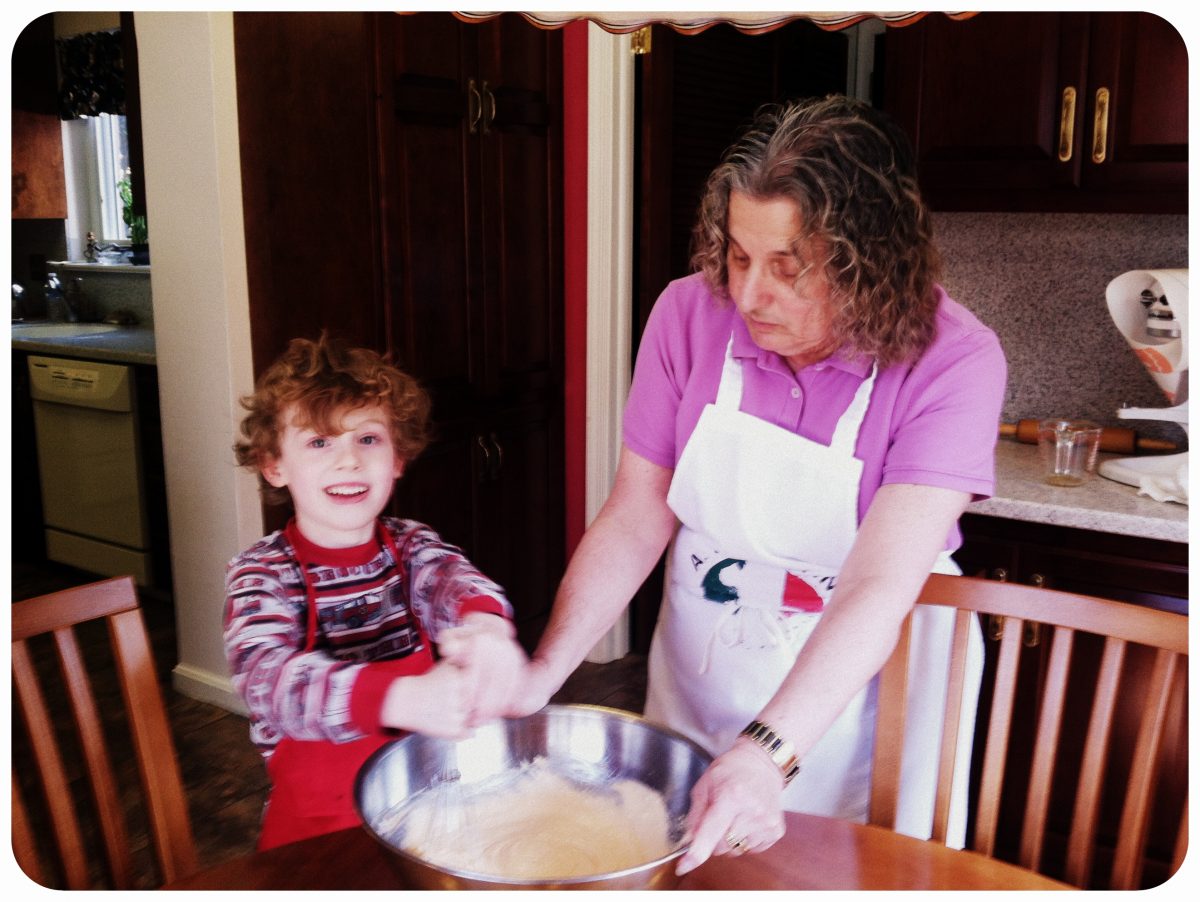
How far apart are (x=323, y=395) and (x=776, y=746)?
650 mm

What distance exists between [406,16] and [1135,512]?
5.95 ft

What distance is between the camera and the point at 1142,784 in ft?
3.73

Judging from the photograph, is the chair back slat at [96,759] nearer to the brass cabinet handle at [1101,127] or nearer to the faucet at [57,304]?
the brass cabinet handle at [1101,127]

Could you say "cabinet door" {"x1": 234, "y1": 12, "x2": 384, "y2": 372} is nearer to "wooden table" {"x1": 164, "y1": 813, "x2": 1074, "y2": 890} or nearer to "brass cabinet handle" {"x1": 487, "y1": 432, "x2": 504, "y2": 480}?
"brass cabinet handle" {"x1": 487, "y1": 432, "x2": 504, "y2": 480}

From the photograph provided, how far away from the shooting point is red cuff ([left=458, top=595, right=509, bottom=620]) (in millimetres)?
1289

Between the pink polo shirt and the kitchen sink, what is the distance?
119 inches

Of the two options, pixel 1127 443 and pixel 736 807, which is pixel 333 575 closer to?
pixel 736 807

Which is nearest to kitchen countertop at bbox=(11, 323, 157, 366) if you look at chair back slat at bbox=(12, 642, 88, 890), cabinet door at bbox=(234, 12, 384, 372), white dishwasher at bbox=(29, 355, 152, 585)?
white dishwasher at bbox=(29, 355, 152, 585)

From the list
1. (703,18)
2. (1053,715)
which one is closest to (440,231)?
(703,18)

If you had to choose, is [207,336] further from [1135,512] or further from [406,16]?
[1135,512]

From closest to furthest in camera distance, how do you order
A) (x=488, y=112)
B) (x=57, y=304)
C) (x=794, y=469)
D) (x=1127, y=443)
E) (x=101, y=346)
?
(x=794, y=469) → (x=1127, y=443) → (x=488, y=112) → (x=101, y=346) → (x=57, y=304)

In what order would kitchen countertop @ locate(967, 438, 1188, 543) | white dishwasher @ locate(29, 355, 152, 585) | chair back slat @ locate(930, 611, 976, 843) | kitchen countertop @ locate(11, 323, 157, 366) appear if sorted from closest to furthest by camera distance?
chair back slat @ locate(930, 611, 976, 843) < kitchen countertop @ locate(967, 438, 1188, 543) < kitchen countertop @ locate(11, 323, 157, 366) < white dishwasher @ locate(29, 355, 152, 585)

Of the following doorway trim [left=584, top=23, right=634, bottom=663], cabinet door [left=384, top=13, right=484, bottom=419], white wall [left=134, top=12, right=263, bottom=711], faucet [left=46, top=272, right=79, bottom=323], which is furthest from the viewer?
faucet [left=46, top=272, right=79, bottom=323]

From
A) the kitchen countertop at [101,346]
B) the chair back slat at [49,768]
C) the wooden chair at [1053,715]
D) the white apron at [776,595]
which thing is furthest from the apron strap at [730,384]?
the kitchen countertop at [101,346]
